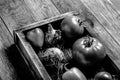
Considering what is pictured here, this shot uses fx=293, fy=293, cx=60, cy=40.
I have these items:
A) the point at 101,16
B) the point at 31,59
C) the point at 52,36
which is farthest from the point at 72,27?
the point at 101,16

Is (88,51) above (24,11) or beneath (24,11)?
beneath

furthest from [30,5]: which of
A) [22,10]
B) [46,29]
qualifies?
[46,29]

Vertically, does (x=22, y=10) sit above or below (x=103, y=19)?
above

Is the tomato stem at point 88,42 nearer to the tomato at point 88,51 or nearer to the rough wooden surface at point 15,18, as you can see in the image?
the tomato at point 88,51

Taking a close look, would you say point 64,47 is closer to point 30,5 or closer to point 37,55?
point 37,55

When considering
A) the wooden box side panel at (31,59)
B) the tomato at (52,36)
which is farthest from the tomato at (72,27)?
the wooden box side panel at (31,59)

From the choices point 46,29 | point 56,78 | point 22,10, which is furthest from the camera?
point 22,10

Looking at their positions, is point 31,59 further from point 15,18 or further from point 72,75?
point 15,18
